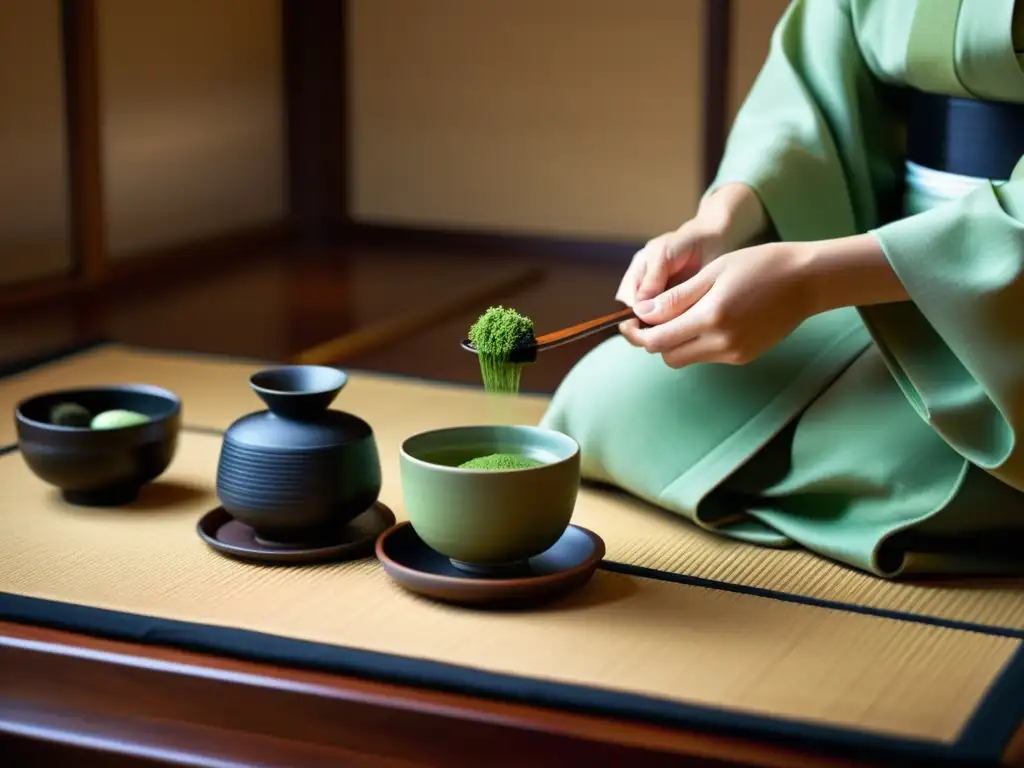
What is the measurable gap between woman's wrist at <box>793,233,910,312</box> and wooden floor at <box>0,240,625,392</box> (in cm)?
132

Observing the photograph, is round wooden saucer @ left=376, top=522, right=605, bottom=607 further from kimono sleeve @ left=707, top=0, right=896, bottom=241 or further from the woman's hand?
kimono sleeve @ left=707, top=0, right=896, bottom=241

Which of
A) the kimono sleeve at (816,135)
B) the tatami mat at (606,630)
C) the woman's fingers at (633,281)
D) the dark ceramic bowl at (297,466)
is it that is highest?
the kimono sleeve at (816,135)

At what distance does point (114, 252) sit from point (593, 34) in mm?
1627

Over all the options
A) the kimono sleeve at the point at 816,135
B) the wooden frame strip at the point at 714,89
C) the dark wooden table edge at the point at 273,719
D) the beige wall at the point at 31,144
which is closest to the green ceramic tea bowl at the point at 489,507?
the dark wooden table edge at the point at 273,719

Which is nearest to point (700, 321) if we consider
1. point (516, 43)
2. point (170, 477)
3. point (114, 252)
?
point (170, 477)

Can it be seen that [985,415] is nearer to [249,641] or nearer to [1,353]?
[249,641]

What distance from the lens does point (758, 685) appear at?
1.68 meters

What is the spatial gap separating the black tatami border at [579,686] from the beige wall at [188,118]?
2.73m

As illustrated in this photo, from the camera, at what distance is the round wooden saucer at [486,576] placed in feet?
6.11

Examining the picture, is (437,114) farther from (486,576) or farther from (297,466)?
(486,576)

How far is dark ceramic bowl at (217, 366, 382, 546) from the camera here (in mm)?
2004

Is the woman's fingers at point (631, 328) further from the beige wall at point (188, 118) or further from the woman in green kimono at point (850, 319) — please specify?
the beige wall at point (188, 118)

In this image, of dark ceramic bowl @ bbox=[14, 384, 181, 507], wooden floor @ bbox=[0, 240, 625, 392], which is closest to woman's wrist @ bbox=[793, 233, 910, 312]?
dark ceramic bowl @ bbox=[14, 384, 181, 507]

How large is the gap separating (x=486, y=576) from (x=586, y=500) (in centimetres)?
47
